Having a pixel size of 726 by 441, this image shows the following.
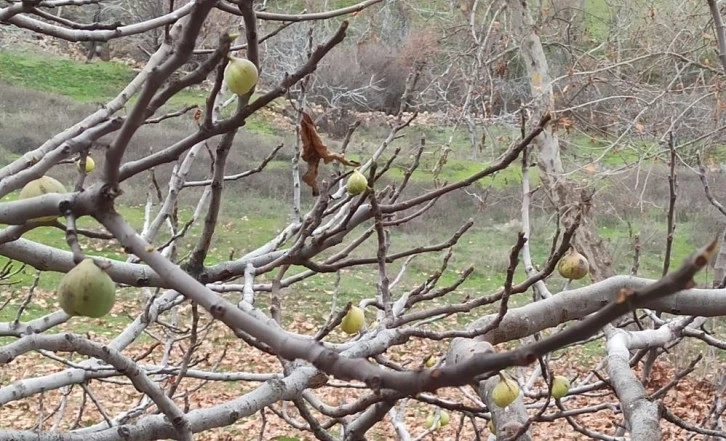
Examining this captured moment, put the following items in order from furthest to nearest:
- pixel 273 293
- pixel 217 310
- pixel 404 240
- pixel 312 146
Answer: pixel 404 240 → pixel 273 293 → pixel 312 146 → pixel 217 310

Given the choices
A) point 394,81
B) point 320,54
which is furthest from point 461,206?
point 320,54

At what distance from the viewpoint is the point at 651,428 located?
1.43 metres

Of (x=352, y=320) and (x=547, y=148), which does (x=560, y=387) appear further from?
(x=547, y=148)

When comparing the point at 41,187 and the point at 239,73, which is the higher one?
the point at 239,73

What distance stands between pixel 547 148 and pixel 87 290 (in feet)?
26.0

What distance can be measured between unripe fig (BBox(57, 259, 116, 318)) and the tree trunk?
731 cm

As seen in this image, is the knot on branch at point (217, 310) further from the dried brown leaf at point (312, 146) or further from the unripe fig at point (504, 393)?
the unripe fig at point (504, 393)

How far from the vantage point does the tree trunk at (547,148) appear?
8.04 metres

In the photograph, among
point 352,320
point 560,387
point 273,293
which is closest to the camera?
point 273,293

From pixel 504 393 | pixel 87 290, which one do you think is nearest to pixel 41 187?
pixel 87 290

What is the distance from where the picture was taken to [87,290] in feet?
2.69

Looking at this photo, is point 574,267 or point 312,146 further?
point 574,267

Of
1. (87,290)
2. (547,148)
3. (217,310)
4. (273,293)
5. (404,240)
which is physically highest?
(404,240)

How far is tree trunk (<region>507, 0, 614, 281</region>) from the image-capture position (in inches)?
316
